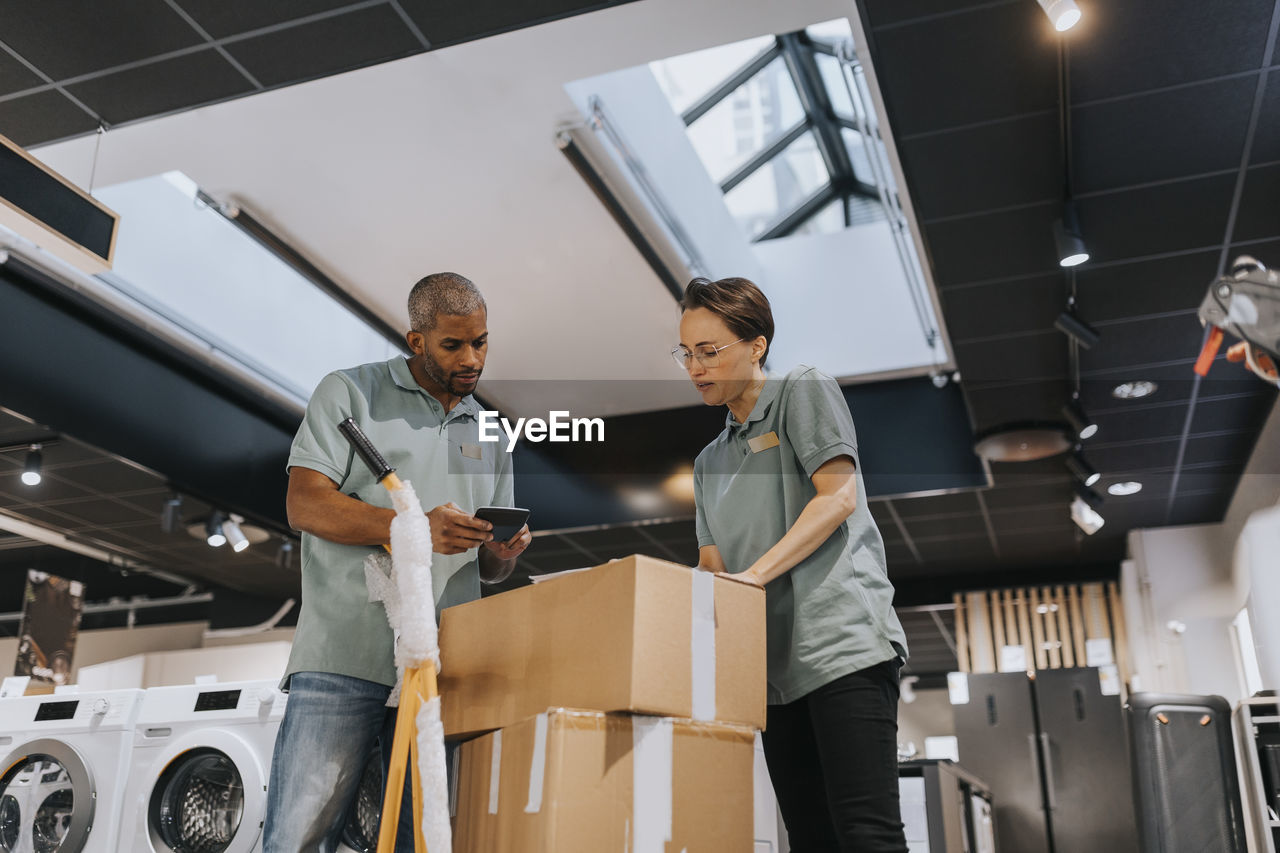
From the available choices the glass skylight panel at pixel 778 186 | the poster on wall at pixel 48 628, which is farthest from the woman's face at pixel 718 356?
the poster on wall at pixel 48 628

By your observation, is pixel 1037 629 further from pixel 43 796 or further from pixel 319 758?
pixel 319 758

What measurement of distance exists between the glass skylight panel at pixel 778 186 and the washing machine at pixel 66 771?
456 centimetres

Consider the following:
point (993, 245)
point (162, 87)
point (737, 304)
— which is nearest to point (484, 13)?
point (162, 87)

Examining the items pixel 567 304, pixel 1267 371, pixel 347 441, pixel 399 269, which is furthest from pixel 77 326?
pixel 1267 371

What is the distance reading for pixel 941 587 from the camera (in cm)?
861

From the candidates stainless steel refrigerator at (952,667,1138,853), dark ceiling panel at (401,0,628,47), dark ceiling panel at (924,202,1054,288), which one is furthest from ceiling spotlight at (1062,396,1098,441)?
dark ceiling panel at (401,0,628,47)

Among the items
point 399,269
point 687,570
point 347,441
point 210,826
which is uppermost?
point 399,269

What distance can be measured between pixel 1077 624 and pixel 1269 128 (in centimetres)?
558

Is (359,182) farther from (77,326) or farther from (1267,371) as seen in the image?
(1267,371)

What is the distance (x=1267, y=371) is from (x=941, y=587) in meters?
5.59

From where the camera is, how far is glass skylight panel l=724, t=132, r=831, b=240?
6828 millimetres

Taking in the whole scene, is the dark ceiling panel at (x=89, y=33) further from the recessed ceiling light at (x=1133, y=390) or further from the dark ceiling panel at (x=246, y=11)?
the recessed ceiling light at (x=1133, y=390)

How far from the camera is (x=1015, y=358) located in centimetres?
504

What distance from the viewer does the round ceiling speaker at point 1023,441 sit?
5.60m
